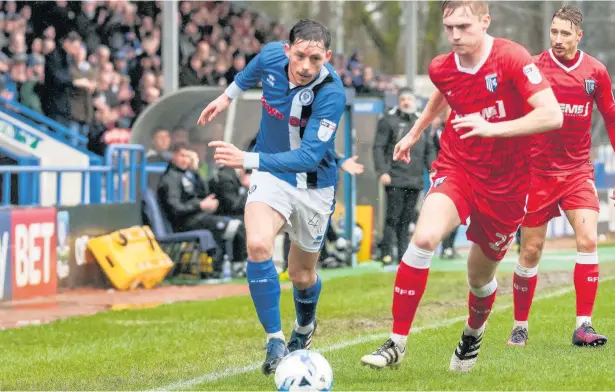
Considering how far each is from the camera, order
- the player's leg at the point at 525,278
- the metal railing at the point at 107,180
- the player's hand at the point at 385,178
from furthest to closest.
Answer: the player's hand at the point at 385,178
the metal railing at the point at 107,180
the player's leg at the point at 525,278

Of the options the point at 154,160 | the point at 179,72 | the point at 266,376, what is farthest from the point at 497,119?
the point at 179,72

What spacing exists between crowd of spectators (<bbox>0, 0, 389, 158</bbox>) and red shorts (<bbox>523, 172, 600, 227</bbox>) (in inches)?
393

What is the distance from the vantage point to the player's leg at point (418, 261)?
6.59 metres

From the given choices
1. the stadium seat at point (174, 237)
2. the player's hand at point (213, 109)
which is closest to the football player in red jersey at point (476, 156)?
the player's hand at point (213, 109)

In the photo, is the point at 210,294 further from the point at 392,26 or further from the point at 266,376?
the point at 392,26

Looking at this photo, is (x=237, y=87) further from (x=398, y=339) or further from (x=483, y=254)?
(x=398, y=339)

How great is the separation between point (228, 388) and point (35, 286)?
21.7ft

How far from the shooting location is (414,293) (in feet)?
A: 21.9

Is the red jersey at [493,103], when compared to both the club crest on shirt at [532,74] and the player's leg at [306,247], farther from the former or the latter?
the player's leg at [306,247]

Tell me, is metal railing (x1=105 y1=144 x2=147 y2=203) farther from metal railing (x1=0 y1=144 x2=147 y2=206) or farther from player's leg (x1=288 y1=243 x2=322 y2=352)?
player's leg (x1=288 y1=243 x2=322 y2=352)

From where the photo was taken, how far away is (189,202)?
48.6 feet

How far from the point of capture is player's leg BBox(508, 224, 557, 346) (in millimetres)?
8617

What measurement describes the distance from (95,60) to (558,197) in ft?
35.7

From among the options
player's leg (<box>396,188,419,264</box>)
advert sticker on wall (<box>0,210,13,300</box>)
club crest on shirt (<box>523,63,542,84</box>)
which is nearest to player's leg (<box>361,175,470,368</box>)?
club crest on shirt (<box>523,63,542,84</box>)
